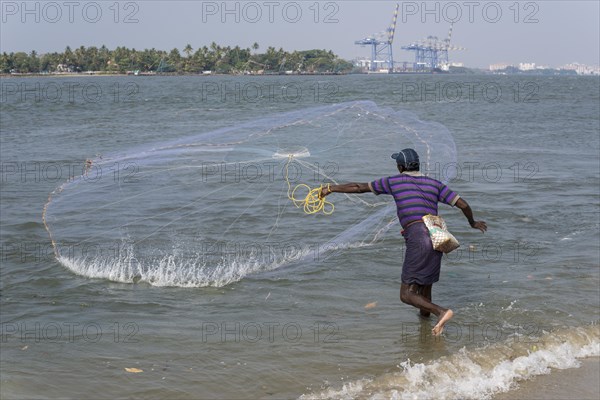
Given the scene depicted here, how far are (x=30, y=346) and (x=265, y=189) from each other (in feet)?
15.9

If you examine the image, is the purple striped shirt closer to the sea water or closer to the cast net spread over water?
the sea water

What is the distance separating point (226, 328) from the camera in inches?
254

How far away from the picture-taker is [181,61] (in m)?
144

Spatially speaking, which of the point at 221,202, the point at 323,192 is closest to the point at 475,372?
the point at 323,192

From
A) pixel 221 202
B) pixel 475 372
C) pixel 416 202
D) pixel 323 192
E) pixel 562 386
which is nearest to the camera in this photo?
pixel 562 386

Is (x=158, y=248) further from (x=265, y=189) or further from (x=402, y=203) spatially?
(x=402, y=203)

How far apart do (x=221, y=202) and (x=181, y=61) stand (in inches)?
5451

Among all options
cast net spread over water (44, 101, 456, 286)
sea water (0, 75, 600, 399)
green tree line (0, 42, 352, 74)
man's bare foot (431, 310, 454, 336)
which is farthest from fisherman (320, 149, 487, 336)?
green tree line (0, 42, 352, 74)

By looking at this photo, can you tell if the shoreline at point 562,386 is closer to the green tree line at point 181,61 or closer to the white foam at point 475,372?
the white foam at point 475,372

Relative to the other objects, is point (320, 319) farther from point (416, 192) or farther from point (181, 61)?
point (181, 61)

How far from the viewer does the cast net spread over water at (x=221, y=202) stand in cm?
795

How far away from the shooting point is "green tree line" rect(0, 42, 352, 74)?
464 ft

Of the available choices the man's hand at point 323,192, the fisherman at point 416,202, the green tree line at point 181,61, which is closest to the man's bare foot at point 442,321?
the fisherman at point 416,202

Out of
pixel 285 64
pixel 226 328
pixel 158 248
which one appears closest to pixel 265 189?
pixel 158 248
